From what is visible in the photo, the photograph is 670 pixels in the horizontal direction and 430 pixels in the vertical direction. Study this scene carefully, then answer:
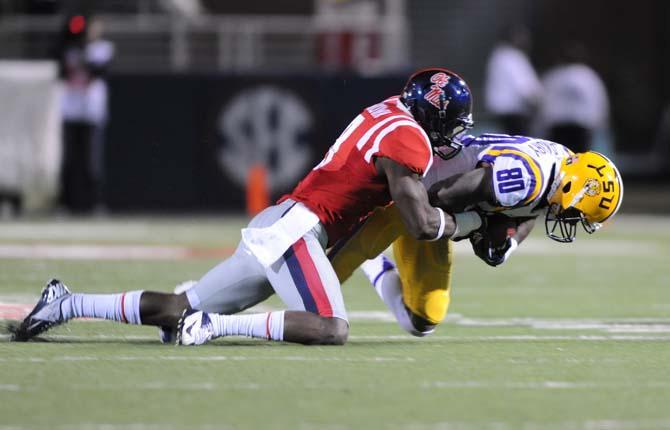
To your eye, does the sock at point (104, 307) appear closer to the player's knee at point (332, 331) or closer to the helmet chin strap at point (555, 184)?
the player's knee at point (332, 331)

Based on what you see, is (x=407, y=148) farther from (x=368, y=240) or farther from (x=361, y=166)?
(x=368, y=240)

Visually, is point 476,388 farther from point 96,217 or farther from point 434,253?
point 96,217

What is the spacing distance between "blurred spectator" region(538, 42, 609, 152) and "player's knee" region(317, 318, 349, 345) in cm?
920

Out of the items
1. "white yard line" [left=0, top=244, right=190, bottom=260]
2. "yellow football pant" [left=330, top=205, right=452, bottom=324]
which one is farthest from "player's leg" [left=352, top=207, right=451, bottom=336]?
"white yard line" [left=0, top=244, right=190, bottom=260]

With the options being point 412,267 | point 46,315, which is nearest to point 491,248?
point 412,267

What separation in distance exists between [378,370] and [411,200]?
76 cm

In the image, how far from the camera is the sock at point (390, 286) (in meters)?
6.69

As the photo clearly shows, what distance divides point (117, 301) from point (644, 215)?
1171 cm

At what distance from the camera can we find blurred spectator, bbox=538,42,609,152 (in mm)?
14773

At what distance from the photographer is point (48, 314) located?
19.6ft

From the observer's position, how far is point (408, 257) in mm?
6625

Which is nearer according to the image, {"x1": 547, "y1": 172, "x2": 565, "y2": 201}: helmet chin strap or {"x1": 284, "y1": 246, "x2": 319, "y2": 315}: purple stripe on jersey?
{"x1": 284, "y1": 246, "x2": 319, "y2": 315}: purple stripe on jersey

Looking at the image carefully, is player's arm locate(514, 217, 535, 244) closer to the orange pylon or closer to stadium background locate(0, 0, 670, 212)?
the orange pylon

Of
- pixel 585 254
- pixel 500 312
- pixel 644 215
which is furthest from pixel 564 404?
pixel 644 215
